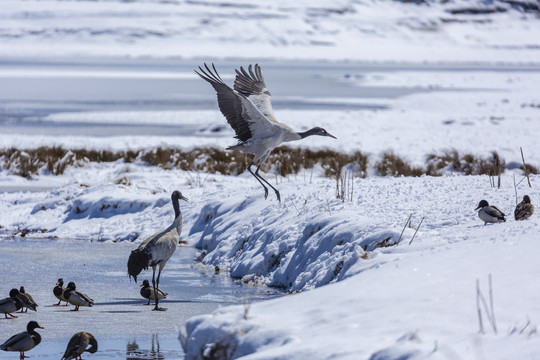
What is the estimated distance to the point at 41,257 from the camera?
12.7m

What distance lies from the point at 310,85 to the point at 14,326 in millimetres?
63160

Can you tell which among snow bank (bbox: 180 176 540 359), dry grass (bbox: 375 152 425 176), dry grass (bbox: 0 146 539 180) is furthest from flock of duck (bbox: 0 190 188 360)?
dry grass (bbox: 375 152 425 176)

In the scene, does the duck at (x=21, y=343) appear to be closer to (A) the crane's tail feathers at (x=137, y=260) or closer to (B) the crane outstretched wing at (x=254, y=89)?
(A) the crane's tail feathers at (x=137, y=260)

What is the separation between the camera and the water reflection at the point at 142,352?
746 centimetres

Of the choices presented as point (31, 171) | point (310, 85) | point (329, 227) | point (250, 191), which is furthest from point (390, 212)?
point (310, 85)

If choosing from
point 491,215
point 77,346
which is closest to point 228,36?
point 491,215

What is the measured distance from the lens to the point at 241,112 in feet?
38.5

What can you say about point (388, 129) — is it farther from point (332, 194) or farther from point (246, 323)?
point (246, 323)

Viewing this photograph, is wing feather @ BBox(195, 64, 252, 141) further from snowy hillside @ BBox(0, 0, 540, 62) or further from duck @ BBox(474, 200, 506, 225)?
snowy hillside @ BBox(0, 0, 540, 62)

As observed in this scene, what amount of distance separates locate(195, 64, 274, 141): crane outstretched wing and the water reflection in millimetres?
4285

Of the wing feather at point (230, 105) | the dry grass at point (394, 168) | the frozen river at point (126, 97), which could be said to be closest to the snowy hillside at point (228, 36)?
the frozen river at point (126, 97)

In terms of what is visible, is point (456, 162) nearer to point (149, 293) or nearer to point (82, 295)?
point (149, 293)

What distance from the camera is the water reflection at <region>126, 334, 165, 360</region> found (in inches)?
294

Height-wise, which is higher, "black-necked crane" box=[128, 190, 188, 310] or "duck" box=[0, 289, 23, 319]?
"black-necked crane" box=[128, 190, 188, 310]
